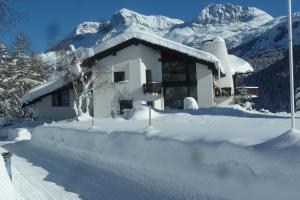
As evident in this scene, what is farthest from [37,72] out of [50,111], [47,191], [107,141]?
[47,191]

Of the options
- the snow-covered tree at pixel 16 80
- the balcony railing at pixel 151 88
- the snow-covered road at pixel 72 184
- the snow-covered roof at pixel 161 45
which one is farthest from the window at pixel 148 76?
the snow-covered road at pixel 72 184

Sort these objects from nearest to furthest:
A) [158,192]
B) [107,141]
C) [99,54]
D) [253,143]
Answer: [253,143] < [158,192] < [107,141] < [99,54]

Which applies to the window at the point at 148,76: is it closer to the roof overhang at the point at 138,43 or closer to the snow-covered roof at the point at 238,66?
the roof overhang at the point at 138,43

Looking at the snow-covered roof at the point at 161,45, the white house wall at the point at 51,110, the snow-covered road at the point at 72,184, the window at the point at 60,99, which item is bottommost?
the snow-covered road at the point at 72,184

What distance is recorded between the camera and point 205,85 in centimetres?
3775

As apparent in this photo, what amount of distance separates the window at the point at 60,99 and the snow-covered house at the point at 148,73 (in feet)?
5.72

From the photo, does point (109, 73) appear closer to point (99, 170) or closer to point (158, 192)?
point (99, 170)

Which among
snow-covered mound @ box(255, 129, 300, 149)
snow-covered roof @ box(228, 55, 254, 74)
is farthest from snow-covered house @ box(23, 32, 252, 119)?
Answer: snow-covered mound @ box(255, 129, 300, 149)

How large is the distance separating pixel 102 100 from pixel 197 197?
2917 centimetres

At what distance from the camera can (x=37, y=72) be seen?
5947cm

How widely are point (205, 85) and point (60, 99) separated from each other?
37.7 ft

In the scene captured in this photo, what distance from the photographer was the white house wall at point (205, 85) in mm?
37625

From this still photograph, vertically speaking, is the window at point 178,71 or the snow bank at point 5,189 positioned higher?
the window at point 178,71

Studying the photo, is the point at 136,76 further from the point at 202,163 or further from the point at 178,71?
the point at 202,163
